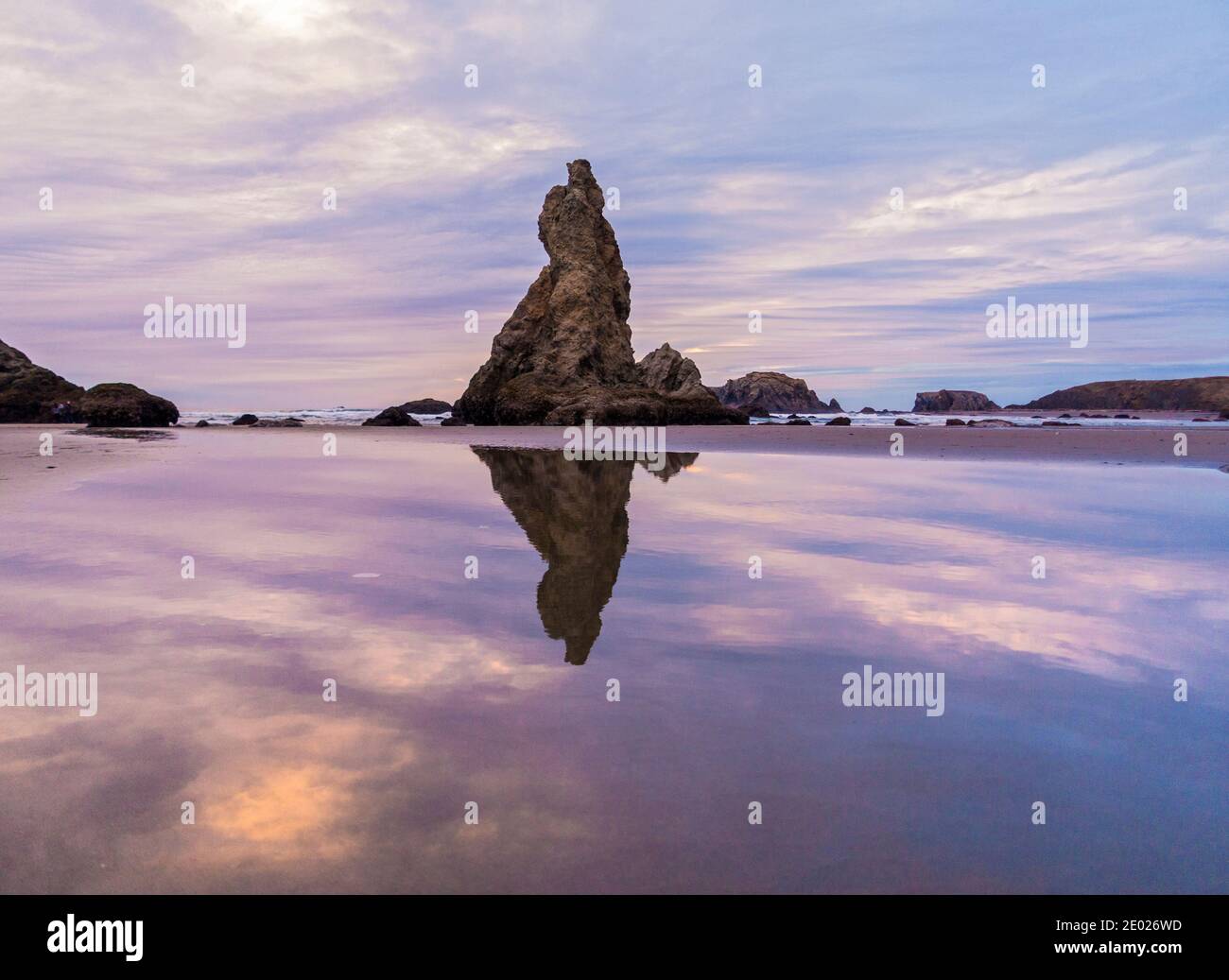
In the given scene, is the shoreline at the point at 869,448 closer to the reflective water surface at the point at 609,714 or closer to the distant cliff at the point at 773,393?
the reflective water surface at the point at 609,714

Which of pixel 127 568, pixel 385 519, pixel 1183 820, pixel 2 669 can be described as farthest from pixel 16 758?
pixel 385 519

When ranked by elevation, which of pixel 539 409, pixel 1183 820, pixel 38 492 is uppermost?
pixel 539 409

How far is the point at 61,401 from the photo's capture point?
221 ft

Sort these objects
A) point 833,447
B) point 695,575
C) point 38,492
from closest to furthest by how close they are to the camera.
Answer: point 695,575 < point 38,492 < point 833,447

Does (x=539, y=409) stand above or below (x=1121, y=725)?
above

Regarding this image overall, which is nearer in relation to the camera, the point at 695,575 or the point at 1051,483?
the point at 695,575

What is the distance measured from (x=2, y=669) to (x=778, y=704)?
18.5 ft

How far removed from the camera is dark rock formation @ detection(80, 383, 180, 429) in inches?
2520

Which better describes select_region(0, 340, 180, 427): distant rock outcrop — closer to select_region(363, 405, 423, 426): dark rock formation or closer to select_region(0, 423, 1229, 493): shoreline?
select_region(363, 405, 423, 426): dark rock formation

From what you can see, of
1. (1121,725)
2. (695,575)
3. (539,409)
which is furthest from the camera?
(539,409)

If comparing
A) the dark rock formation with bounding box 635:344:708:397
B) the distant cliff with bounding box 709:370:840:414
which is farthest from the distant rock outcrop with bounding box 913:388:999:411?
the dark rock formation with bounding box 635:344:708:397

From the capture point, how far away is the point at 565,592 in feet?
27.9

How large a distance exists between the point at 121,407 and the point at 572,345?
38903 millimetres

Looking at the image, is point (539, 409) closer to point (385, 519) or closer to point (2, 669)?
point (385, 519)
